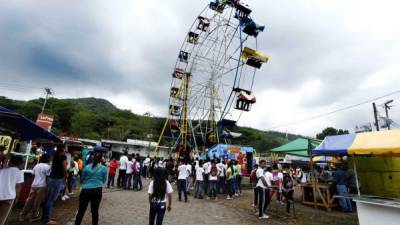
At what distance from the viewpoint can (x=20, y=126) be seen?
5.86 m

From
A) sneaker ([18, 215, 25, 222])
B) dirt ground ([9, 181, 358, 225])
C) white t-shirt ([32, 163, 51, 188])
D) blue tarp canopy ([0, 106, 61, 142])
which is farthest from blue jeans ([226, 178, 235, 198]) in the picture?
sneaker ([18, 215, 25, 222])

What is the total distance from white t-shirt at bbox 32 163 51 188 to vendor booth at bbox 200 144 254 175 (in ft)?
39.1

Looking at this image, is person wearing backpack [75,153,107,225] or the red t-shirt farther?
the red t-shirt

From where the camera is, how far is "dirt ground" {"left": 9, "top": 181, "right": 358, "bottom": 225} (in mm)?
6449

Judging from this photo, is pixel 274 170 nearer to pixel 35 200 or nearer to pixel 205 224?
pixel 205 224

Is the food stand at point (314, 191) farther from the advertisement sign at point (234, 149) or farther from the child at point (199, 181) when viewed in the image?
the advertisement sign at point (234, 149)

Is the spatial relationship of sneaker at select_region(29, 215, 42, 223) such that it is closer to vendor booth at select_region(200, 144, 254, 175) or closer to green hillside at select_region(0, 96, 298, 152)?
vendor booth at select_region(200, 144, 254, 175)

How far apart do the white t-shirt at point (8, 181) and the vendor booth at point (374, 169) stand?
265 inches

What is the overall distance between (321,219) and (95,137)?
5024 centimetres

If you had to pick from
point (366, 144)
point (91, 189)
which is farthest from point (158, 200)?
point (366, 144)

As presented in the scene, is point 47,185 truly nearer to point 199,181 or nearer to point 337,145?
point 199,181

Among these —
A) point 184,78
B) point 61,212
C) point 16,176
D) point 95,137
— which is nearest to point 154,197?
point 16,176

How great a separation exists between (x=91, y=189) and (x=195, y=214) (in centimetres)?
369

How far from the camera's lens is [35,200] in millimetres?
A: 5754
